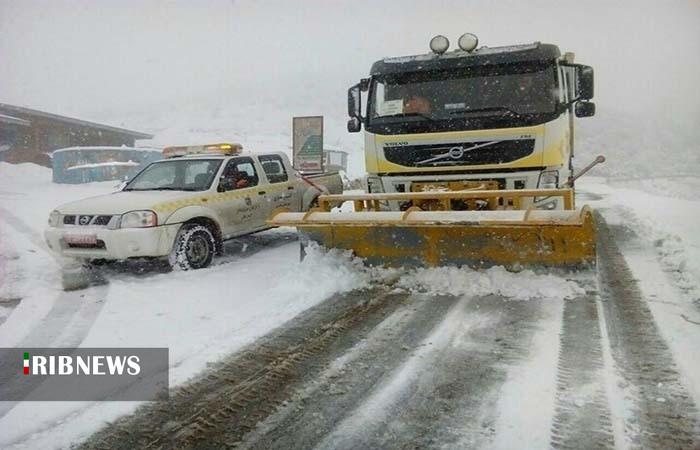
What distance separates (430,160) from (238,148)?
3.36 m

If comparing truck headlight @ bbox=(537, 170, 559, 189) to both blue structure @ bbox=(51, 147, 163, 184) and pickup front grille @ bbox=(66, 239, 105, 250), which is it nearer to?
pickup front grille @ bbox=(66, 239, 105, 250)

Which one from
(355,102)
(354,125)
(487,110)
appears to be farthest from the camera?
(354,125)

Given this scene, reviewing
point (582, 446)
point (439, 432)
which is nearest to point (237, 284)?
point (439, 432)

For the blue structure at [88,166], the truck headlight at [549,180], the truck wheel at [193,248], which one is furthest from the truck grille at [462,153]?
the blue structure at [88,166]

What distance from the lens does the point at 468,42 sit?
6738mm

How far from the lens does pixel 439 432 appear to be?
261cm

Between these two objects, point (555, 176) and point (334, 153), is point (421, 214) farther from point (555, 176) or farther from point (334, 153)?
point (334, 153)

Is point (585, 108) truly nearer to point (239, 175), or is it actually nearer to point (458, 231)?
point (458, 231)

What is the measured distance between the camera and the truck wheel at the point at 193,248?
256 inches

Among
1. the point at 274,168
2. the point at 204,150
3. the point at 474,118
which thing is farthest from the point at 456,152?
the point at 204,150

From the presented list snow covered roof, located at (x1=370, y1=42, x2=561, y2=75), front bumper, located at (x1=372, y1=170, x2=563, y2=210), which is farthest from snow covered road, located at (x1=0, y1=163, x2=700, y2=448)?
snow covered roof, located at (x1=370, y1=42, x2=561, y2=75)

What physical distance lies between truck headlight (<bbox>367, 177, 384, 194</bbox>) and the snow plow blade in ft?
1.78

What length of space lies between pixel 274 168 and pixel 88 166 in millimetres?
19480

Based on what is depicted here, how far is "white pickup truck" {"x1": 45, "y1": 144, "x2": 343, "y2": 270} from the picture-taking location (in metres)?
6.23
